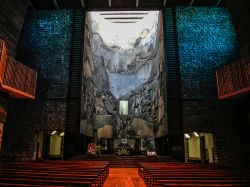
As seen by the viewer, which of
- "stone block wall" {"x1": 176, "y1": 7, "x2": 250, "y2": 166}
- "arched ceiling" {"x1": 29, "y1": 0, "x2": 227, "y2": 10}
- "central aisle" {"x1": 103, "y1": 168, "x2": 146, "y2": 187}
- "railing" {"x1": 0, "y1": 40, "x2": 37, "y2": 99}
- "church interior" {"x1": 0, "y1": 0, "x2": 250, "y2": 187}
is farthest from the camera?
"arched ceiling" {"x1": 29, "y1": 0, "x2": 227, "y2": 10}

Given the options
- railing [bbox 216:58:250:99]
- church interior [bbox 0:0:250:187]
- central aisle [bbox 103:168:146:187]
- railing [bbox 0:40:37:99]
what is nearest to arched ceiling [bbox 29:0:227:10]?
church interior [bbox 0:0:250:187]

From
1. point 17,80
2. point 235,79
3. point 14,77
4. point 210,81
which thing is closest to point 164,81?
point 210,81

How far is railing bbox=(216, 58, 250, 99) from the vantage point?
9.44 m

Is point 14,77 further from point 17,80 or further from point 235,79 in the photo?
point 235,79

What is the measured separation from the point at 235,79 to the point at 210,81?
5.00 meters

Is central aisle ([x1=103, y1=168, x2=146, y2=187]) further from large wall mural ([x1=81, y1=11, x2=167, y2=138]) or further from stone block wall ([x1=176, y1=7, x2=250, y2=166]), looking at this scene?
large wall mural ([x1=81, y1=11, x2=167, y2=138])

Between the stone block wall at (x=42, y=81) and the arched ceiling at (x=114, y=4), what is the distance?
0.52m

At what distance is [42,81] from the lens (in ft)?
50.3

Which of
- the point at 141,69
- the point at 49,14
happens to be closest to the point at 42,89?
the point at 49,14

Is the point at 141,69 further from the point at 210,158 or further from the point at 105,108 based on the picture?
the point at 210,158

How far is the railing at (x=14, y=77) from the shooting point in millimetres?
9227

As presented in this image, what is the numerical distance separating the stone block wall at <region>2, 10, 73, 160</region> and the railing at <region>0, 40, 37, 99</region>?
3.49m

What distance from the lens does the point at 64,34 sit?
16438mm

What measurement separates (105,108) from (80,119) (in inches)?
548
